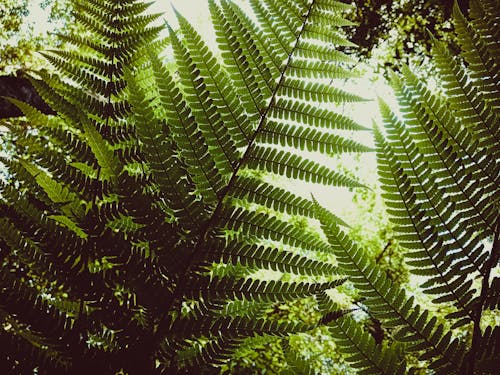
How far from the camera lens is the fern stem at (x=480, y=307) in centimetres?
72

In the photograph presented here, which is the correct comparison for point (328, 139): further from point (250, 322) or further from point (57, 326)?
point (57, 326)

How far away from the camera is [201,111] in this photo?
95cm

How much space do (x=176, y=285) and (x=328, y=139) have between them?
66cm

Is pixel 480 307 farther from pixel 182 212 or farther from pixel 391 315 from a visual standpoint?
pixel 182 212

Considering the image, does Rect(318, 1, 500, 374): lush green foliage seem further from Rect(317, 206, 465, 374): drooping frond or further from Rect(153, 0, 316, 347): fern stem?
Rect(153, 0, 316, 347): fern stem

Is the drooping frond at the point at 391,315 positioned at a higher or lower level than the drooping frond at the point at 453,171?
lower

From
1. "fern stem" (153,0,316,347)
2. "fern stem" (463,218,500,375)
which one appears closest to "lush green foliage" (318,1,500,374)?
"fern stem" (463,218,500,375)

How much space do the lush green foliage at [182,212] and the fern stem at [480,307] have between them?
31cm

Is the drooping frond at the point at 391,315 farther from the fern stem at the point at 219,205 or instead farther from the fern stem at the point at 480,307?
the fern stem at the point at 219,205

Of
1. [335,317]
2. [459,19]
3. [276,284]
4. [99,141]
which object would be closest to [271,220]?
[276,284]

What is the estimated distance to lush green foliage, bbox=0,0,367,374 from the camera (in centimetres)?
73

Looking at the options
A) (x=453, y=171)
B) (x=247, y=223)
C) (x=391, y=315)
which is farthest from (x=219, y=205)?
(x=453, y=171)

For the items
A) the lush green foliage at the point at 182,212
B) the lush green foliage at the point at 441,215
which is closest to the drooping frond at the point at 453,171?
the lush green foliage at the point at 441,215

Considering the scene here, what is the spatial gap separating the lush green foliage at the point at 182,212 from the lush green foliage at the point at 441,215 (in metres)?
0.14
